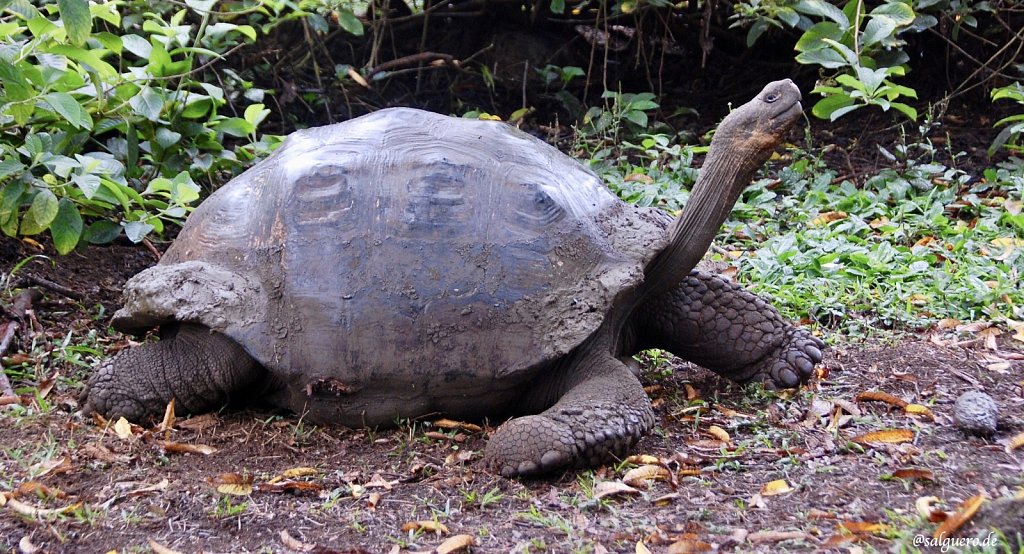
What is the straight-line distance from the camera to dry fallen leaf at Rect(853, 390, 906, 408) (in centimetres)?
394

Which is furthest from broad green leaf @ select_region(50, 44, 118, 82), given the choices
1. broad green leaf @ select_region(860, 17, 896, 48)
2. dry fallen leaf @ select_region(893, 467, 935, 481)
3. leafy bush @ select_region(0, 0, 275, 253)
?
broad green leaf @ select_region(860, 17, 896, 48)

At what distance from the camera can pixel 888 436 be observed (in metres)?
3.59

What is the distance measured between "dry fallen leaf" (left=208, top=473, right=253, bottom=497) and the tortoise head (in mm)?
1856

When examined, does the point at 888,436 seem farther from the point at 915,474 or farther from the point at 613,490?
the point at 613,490

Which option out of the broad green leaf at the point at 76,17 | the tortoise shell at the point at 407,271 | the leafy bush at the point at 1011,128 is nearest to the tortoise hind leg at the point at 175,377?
the tortoise shell at the point at 407,271

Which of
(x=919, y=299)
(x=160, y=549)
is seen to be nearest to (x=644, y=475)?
(x=160, y=549)

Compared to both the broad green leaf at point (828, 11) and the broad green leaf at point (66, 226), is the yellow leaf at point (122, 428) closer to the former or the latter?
the broad green leaf at point (66, 226)

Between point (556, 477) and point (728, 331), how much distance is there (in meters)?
1.29

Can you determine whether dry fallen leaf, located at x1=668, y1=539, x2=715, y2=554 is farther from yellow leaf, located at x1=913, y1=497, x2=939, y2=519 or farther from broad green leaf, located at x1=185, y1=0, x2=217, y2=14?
broad green leaf, located at x1=185, y1=0, x2=217, y2=14

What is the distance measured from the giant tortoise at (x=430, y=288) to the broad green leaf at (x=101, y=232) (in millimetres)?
1390

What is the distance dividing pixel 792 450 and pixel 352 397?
176 cm

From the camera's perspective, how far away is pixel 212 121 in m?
5.88

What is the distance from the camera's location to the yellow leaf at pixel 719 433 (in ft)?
12.4

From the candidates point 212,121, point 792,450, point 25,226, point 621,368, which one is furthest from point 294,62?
point 792,450
